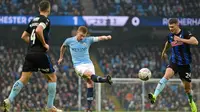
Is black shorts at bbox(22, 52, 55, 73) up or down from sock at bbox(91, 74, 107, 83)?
up

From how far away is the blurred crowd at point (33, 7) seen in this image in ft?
112

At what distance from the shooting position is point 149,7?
35.9m

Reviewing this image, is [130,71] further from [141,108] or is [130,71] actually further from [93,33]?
[141,108]

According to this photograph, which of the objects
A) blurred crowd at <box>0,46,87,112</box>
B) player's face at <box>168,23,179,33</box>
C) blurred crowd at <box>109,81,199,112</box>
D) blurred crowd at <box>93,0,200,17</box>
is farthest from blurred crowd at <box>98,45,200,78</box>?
player's face at <box>168,23,179,33</box>

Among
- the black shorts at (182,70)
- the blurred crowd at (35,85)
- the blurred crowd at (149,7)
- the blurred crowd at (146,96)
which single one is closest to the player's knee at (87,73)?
the black shorts at (182,70)

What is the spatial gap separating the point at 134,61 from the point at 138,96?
11912 millimetres

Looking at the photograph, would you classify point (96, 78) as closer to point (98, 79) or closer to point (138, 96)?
point (98, 79)

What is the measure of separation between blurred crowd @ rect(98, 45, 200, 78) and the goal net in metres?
9.68

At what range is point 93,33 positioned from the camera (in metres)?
35.5

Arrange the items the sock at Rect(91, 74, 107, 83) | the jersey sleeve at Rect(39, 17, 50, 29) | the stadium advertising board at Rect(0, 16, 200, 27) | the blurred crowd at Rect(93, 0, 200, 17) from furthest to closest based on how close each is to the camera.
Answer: the blurred crowd at Rect(93, 0, 200, 17) < the stadium advertising board at Rect(0, 16, 200, 27) < the sock at Rect(91, 74, 107, 83) < the jersey sleeve at Rect(39, 17, 50, 29)

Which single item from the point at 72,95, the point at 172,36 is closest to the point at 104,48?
the point at 72,95

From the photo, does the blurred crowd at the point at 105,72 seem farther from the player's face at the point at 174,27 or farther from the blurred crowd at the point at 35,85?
the player's face at the point at 174,27

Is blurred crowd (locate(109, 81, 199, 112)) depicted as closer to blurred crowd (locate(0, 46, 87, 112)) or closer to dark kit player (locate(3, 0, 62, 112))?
blurred crowd (locate(0, 46, 87, 112))

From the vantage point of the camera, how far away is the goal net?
23.0 metres
